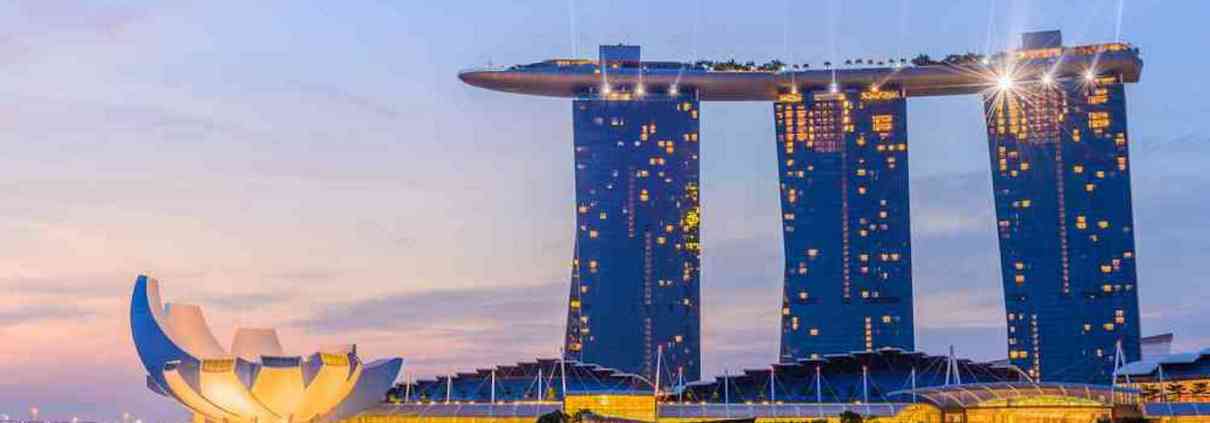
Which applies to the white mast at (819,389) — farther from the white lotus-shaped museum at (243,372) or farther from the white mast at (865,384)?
the white lotus-shaped museum at (243,372)

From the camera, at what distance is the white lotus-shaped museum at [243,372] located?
12800cm

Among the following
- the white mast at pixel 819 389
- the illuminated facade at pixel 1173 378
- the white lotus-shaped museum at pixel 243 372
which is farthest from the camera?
the white mast at pixel 819 389

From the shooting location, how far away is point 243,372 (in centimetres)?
12700

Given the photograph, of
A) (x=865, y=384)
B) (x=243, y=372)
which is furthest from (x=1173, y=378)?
(x=243, y=372)

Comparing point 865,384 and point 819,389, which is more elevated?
point 865,384

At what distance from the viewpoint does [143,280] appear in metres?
139

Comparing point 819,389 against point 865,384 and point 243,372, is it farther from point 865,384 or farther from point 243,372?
point 243,372

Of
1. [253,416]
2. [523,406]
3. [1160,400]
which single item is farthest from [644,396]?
[1160,400]

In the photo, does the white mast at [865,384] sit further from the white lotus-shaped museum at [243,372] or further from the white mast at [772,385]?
the white lotus-shaped museum at [243,372]

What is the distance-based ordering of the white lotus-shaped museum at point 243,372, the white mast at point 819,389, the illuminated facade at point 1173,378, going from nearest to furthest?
1. the white lotus-shaped museum at point 243,372
2. the illuminated facade at point 1173,378
3. the white mast at point 819,389

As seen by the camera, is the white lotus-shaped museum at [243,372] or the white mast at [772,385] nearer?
the white lotus-shaped museum at [243,372]

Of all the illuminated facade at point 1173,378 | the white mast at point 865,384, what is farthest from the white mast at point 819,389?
the illuminated facade at point 1173,378

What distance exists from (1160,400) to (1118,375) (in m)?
14.4

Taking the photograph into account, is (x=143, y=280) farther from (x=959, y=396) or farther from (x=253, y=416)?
(x=959, y=396)
